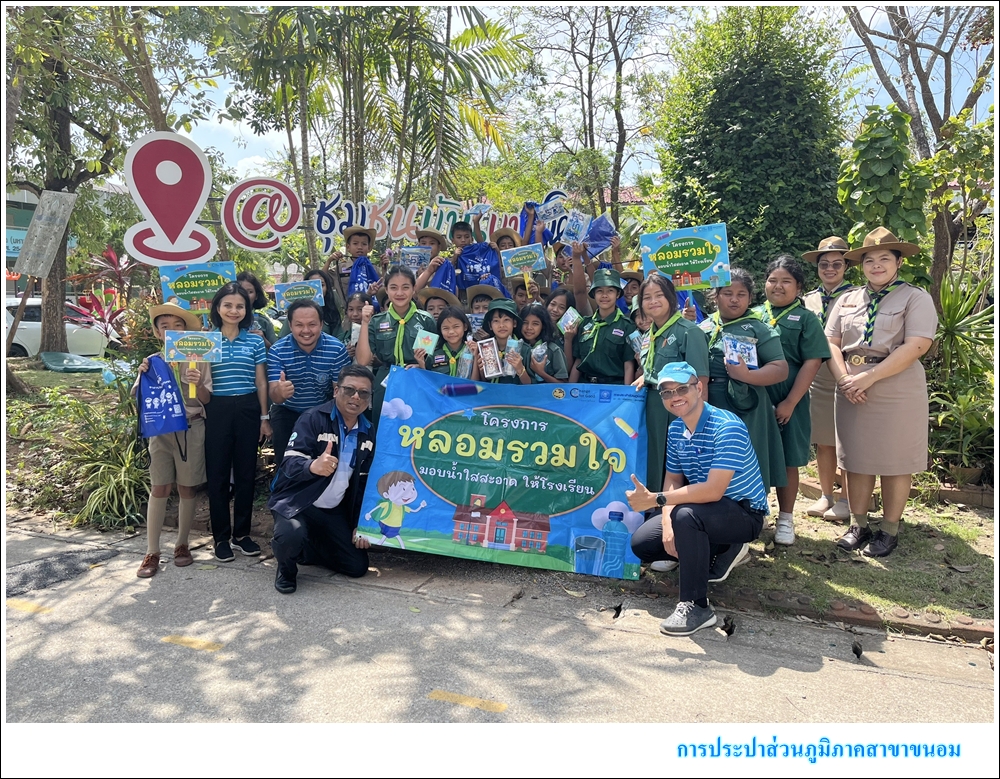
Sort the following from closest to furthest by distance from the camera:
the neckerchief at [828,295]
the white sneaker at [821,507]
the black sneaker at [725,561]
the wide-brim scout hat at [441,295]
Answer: the black sneaker at [725,561], the neckerchief at [828,295], the white sneaker at [821,507], the wide-brim scout hat at [441,295]

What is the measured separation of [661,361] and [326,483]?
7.35 feet

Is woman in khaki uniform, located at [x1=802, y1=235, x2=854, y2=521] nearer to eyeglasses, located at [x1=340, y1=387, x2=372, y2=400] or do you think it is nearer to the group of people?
the group of people

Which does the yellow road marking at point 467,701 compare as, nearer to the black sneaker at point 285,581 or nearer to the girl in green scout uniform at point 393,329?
the black sneaker at point 285,581

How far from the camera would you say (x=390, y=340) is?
5234 millimetres

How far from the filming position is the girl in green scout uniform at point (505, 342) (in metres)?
4.96

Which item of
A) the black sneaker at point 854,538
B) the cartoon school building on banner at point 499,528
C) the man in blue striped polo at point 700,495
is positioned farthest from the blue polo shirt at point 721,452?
the black sneaker at point 854,538

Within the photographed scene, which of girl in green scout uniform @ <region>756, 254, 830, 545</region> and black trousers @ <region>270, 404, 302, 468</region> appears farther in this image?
black trousers @ <region>270, 404, 302, 468</region>

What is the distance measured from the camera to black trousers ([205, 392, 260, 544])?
190 inches

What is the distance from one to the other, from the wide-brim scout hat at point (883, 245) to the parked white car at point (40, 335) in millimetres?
14417

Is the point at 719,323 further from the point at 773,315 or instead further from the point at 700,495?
the point at 700,495

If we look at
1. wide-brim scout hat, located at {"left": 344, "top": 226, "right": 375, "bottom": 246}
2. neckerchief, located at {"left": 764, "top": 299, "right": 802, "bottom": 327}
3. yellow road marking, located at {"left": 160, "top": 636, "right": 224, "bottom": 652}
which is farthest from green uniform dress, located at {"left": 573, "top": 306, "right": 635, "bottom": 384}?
yellow road marking, located at {"left": 160, "top": 636, "right": 224, "bottom": 652}

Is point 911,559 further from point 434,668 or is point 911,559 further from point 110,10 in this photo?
point 110,10

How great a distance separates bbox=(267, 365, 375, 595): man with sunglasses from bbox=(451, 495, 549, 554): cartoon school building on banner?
648mm

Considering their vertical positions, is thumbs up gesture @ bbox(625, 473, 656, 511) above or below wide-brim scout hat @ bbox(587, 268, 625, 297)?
below
